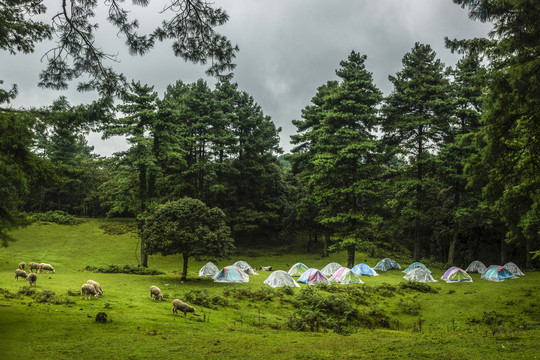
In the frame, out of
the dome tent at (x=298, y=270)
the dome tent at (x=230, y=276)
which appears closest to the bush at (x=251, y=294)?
the dome tent at (x=230, y=276)

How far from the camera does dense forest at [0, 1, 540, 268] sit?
9.09 m

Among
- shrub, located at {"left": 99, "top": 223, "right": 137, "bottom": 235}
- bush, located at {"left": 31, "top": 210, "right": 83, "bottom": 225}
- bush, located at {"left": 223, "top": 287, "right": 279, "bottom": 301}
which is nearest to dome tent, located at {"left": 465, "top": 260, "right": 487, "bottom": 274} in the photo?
bush, located at {"left": 223, "top": 287, "right": 279, "bottom": 301}

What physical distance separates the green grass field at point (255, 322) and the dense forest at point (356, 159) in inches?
131

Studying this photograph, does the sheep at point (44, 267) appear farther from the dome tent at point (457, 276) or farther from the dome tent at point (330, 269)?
the dome tent at point (457, 276)

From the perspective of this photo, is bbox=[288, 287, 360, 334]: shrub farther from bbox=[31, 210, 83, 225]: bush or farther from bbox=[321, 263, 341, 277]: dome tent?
bbox=[31, 210, 83, 225]: bush

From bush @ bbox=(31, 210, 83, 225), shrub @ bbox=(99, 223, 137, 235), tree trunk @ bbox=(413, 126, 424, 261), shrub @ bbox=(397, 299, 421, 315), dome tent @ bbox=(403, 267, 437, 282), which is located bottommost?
shrub @ bbox=(397, 299, 421, 315)

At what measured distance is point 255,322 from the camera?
13102 mm

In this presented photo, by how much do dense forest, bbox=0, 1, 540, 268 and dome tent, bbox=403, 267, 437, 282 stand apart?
3.97m

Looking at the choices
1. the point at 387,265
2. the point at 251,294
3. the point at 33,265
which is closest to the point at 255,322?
the point at 251,294

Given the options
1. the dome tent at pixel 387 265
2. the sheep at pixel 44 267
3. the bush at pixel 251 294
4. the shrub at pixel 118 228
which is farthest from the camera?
the shrub at pixel 118 228

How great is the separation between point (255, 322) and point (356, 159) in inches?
762

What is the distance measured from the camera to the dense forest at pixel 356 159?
9086 mm

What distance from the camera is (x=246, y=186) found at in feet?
122

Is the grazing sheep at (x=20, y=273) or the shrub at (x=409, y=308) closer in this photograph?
the grazing sheep at (x=20, y=273)
